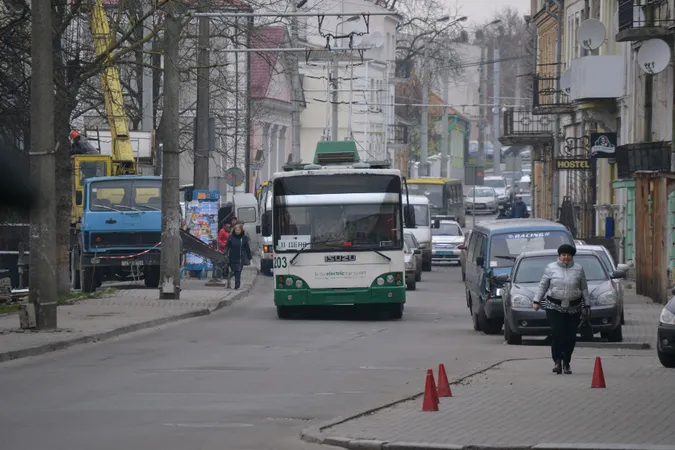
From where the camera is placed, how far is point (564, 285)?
577 inches

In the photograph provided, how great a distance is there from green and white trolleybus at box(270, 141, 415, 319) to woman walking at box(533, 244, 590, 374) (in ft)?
33.8

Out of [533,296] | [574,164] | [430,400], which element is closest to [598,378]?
[430,400]

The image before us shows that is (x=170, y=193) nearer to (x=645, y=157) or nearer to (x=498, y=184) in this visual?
(x=645, y=157)

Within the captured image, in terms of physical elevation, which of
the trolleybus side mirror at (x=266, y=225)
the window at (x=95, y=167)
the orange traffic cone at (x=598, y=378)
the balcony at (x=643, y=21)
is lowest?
the orange traffic cone at (x=598, y=378)

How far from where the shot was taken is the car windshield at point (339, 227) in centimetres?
2517

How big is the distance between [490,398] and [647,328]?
39.8 feet

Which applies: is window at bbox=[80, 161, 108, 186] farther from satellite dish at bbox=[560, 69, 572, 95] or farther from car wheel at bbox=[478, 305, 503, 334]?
car wheel at bbox=[478, 305, 503, 334]

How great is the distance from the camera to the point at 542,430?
9.30 meters

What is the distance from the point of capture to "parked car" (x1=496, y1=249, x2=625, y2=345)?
19344mm

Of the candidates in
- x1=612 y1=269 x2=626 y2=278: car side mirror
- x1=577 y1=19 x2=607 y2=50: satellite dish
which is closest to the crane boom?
x1=577 y1=19 x2=607 y2=50: satellite dish

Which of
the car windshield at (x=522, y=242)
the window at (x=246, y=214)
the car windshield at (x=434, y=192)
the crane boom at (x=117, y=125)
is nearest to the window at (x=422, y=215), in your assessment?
the window at (x=246, y=214)

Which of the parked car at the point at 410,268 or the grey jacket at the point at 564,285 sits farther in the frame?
the parked car at the point at 410,268

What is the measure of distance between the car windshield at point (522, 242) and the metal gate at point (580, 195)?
22.1m

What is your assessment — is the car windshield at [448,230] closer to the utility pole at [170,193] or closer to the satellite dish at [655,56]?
the satellite dish at [655,56]
